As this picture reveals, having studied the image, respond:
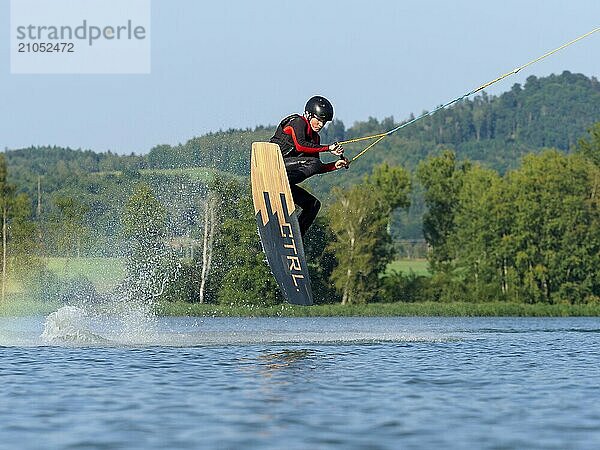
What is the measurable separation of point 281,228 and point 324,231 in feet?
143

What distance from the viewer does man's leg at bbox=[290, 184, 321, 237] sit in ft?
50.2

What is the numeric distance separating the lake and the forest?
90.5ft

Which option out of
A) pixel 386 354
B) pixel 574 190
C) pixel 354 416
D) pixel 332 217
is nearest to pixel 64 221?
pixel 332 217

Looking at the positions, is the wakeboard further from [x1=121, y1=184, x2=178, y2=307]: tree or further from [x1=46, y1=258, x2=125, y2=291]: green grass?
[x1=46, y1=258, x2=125, y2=291]: green grass

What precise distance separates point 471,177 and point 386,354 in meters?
51.9

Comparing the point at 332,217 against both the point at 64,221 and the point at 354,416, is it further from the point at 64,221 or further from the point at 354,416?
the point at 354,416

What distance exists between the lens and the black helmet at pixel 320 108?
1509 centimetres

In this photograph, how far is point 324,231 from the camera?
58.8 meters

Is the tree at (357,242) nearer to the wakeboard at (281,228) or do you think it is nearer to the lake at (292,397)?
the lake at (292,397)

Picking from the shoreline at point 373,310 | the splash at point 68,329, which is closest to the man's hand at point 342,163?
the splash at point 68,329

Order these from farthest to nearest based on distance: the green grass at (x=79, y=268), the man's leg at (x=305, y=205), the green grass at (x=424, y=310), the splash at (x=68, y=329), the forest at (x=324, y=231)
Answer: the forest at (x=324, y=231) → the green grass at (x=424, y=310) → the green grass at (x=79, y=268) → the splash at (x=68, y=329) → the man's leg at (x=305, y=205)

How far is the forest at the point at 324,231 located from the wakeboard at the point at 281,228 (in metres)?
30.0

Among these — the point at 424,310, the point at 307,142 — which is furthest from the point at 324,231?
the point at 307,142

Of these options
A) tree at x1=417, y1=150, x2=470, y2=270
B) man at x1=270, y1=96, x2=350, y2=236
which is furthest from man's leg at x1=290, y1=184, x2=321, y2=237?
tree at x1=417, y1=150, x2=470, y2=270
